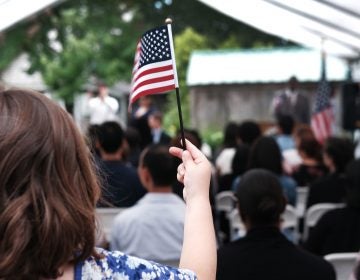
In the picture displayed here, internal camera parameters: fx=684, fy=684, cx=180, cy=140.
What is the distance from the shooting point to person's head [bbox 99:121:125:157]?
5402 millimetres

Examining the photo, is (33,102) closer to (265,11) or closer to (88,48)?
(265,11)

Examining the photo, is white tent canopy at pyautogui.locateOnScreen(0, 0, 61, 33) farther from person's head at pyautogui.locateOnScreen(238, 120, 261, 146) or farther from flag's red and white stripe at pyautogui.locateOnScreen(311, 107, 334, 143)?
flag's red and white stripe at pyautogui.locateOnScreen(311, 107, 334, 143)

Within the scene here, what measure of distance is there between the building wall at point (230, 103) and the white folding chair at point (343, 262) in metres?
13.6

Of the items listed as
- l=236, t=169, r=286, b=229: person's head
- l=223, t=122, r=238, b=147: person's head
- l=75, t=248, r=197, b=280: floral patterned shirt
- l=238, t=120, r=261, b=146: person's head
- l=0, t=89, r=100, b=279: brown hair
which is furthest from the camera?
l=223, t=122, r=238, b=147: person's head

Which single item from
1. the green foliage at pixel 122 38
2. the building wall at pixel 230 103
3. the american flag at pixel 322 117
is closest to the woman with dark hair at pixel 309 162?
→ the american flag at pixel 322 117

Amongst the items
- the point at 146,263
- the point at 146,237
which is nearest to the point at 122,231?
the point at 146,237

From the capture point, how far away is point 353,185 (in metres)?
4.08

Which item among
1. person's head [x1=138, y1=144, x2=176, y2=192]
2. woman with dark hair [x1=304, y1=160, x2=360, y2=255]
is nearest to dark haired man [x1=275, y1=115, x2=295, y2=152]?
woman with dark hair [x1=304, y1=160, x2=360, y2=255]

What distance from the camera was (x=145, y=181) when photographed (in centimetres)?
419

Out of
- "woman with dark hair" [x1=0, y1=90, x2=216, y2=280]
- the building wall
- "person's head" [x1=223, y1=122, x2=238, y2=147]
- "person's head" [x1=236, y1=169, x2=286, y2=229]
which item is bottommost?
the building wall

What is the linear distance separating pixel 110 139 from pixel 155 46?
10.1 feet

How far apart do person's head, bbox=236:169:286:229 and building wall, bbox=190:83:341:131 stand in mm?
14025

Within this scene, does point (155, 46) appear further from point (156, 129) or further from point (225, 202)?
point (156, 129)

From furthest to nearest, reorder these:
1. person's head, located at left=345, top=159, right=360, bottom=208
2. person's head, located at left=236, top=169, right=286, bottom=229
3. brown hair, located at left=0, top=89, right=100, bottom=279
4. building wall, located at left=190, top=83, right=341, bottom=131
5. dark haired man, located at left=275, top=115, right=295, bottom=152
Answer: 1. building wall, located at left=190, top=83, right=341, bottom=131
2. dark haired man, located at left=275, top=115, right=295, bottom=152
3. person's head, located at left=345, top=159, right=360, bottom=208
4. person's head, located at left=236, top=169, right=286, bottom=229
5. brown hair, located at left=0, top=89, right=100, bottom=279
